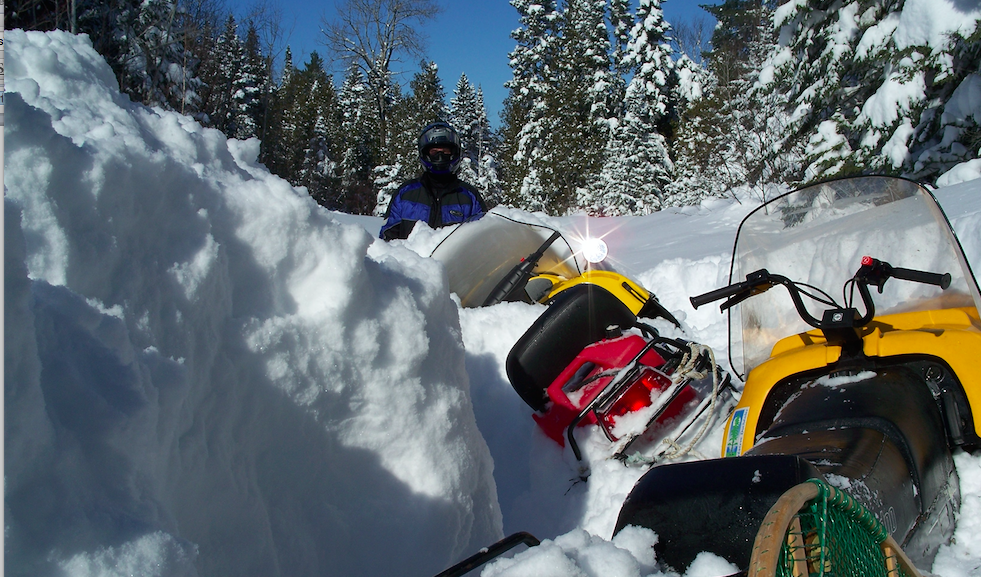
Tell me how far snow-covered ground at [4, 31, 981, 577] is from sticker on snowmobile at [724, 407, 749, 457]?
1.95 ft

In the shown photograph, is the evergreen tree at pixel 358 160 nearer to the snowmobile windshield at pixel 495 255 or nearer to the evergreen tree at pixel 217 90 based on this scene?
the evergreen tree at pixel 217 90

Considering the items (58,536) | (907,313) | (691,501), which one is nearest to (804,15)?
(907,313)

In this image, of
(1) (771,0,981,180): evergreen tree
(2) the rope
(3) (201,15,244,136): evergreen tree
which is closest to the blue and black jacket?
(2) the rope

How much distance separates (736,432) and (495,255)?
2.10m

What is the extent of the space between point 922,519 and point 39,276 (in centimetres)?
215

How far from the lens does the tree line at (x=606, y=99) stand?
791cm

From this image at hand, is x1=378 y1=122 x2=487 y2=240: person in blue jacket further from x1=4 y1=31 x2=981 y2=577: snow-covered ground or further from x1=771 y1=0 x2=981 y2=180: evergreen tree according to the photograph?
x1=771 y1=0 x2=981 y2=180: evergreen tree

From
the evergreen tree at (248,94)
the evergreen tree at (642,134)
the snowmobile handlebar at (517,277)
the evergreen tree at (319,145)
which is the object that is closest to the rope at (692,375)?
the snowmobile handlebar at (517,277)

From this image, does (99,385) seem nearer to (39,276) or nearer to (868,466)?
(39,276)

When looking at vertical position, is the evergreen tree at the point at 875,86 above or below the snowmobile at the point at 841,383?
above

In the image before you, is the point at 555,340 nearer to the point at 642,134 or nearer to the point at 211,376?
the point at 211,376

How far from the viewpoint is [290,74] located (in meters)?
43.8

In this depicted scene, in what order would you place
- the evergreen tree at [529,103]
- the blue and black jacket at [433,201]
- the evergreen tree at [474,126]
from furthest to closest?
the evergreen tree at [474,126] < the evergreen tree at [529,103] < the blue and black jacket at [433,201]

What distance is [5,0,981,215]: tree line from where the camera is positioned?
791cm
